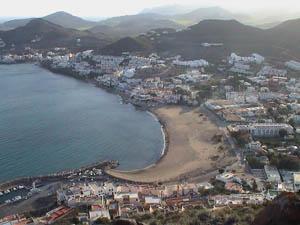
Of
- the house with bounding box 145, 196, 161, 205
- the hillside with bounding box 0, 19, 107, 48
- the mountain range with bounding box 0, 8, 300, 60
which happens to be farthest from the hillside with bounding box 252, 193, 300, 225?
the hillside with bounding box 0, 19, 107, 48

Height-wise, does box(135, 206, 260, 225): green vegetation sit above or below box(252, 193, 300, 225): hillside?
below

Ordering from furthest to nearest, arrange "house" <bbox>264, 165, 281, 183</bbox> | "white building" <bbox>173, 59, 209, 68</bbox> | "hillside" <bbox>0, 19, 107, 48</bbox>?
"hillside" <bbox>0, 19, 107, 48</bbox> < "white building" <bbox>173, 59, 209, 68</bbox> < "house" <bbox>264, 165, 281, 183</bbox>

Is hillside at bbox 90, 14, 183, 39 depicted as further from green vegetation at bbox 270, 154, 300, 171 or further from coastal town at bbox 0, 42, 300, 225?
green vegetation at bbox 270, 154, 300, 171

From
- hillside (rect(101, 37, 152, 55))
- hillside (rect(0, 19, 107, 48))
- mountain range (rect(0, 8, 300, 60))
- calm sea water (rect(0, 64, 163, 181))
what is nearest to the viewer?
calm sea water (rect(0, 64, 163, 181))

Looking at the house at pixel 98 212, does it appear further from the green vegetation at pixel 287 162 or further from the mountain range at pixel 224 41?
the mountain range at pixel 224 41

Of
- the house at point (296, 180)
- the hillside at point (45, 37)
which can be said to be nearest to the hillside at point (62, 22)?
the hillside at point (45, 37)

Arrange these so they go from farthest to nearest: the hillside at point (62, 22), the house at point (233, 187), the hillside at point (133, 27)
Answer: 1. the hillside at point (62, 22)
2. the hillside at point (133, 27)
3. the house at point (233, 187)

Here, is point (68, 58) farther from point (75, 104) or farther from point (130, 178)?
point (130, 178)
